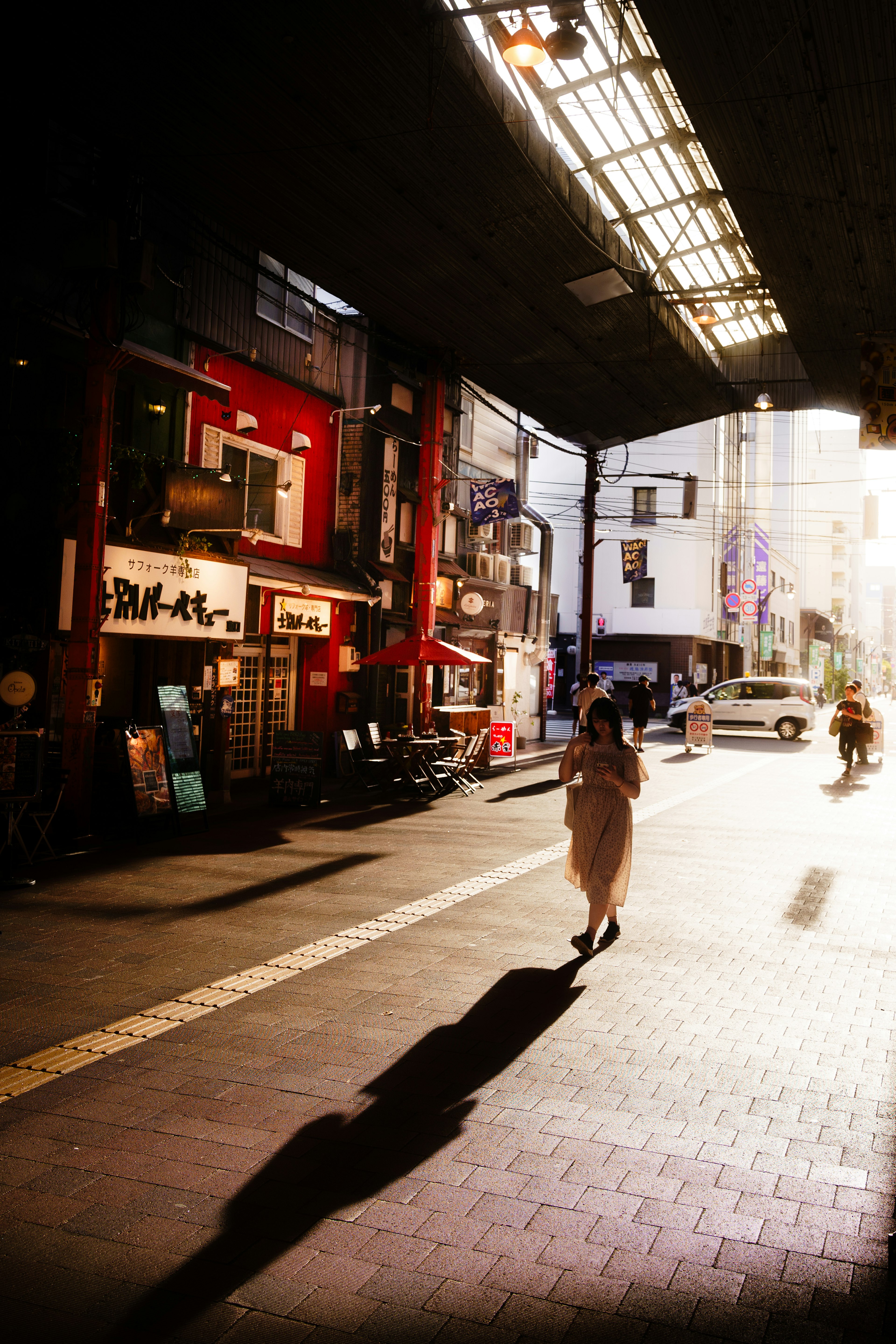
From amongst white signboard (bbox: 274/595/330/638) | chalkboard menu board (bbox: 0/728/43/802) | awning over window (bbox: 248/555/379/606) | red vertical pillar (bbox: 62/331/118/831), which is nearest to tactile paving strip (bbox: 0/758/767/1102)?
chalkboard menu board (bbox: 0/728/43/802)

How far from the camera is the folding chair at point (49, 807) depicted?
1014cm

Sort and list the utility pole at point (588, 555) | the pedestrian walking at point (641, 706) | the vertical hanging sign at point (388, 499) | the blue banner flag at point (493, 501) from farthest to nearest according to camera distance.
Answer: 1. the pedestrian walking at point (641, 706)
2. the utility pole at point (588, 555)
3. the blue banner flag at point (493, 501)
4. the vertical hanging sign at point (388, 499)

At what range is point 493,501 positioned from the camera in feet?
74.3

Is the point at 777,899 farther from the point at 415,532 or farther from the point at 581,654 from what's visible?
the point at 581,654

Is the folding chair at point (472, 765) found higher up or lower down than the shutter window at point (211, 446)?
lower down

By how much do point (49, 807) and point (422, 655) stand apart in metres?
7.81

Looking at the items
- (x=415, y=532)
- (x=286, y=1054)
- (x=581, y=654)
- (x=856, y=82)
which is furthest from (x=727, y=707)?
(x=286, y=1054)

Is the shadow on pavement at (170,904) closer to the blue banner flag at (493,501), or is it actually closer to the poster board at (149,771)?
the poster board at (149,771)

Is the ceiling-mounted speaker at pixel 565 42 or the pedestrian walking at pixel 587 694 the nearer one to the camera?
the ceiling-mounted speaker at pixel 565 42

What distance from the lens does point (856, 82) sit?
1093cm

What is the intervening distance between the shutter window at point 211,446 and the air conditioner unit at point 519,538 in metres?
14.4

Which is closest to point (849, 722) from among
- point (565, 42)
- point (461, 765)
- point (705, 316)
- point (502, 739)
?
point (502, 739)

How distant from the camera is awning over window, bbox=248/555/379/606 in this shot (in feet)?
53.1

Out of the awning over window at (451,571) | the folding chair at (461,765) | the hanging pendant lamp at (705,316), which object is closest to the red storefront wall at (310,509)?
the folding chair at (461,765)
